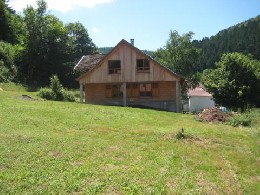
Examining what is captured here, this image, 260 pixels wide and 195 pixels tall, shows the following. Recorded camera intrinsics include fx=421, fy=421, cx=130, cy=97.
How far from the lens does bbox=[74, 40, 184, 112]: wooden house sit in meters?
40.7

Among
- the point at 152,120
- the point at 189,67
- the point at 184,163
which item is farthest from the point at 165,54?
the point at 184,163

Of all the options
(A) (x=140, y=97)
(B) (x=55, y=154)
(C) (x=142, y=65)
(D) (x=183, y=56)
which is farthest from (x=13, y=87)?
(B) (x=55, y=154)

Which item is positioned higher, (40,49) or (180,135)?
(40,49)

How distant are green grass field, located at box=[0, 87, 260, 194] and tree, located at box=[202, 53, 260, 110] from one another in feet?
58.9

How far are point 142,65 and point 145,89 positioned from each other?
3.04 metres

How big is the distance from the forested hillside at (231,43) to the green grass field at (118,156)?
89338 millimetres

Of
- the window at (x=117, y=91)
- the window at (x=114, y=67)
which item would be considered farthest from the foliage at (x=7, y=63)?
the window at (x=114, y=67)

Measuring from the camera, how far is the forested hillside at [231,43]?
11049cm

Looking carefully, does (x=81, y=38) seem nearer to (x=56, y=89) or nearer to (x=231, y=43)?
(x=231, y=43)

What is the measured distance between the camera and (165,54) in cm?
6269

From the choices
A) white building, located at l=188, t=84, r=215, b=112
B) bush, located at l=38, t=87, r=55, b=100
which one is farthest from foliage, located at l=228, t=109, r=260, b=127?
white building, located at l=188, t=84, r=215, b=112

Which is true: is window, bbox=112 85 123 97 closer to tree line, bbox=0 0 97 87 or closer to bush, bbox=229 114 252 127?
bush, bbox=229 114 252 127

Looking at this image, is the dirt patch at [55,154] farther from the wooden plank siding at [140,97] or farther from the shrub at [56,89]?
the wooden plank siding at [140,97]

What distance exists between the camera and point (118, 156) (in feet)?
55.5
